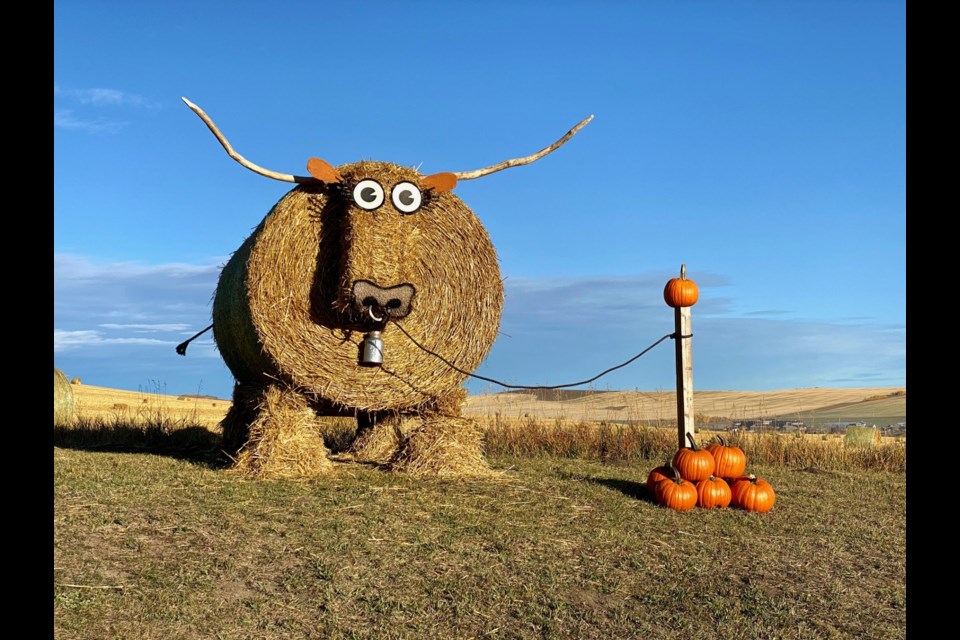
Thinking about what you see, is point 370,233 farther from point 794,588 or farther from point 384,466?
→ point 794,588

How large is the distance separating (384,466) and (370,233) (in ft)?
9.20

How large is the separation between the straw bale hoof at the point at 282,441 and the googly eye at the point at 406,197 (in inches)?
92.4

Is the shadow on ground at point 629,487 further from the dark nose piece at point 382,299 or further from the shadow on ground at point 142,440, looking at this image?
the shadow on ground at point 142,440

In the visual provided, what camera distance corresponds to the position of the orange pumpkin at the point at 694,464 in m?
7.63

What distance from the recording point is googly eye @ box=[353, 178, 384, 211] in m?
8.65

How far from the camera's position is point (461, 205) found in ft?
31.3

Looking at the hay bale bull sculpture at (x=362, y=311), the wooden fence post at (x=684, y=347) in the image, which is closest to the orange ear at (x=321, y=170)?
the hay bale bull sculpture at (x=362, y=311)

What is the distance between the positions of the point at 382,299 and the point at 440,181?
5.24 ft

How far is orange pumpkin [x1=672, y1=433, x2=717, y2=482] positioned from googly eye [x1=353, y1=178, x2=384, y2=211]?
13.4 feet

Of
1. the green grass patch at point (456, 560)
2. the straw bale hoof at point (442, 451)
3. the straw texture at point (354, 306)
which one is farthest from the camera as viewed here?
the straw bale hoof at point (442, 451)

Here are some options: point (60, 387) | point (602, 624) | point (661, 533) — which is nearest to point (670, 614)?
point (602, 624)

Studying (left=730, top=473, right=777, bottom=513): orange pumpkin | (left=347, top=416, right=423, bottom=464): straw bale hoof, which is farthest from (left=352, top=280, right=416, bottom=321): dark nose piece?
(left=730, top=473, right=777, bottom=513): orange pumpkin
